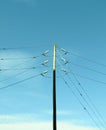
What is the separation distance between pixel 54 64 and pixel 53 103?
14.0ft

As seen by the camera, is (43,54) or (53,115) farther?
(43,54)

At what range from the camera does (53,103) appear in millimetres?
29875

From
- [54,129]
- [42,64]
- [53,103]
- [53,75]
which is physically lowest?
[54,129]

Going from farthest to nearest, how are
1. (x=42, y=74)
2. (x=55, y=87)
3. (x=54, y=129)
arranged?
(x=42, y=74), (x=55, y=87), (x=54, y=129)

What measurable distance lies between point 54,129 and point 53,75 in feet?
17.0

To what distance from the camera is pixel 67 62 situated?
1353 inches

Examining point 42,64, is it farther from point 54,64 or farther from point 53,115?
point 53,115

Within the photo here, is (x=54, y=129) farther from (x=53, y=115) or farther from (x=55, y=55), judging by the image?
(x=55, y=55)

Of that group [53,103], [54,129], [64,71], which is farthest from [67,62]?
[54,129]

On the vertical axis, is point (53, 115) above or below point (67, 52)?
below

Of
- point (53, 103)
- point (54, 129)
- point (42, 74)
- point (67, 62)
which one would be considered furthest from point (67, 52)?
point (54, 129)

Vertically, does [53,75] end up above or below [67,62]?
below

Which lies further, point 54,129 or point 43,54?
point 43,54

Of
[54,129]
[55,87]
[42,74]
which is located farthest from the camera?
[42,74]
